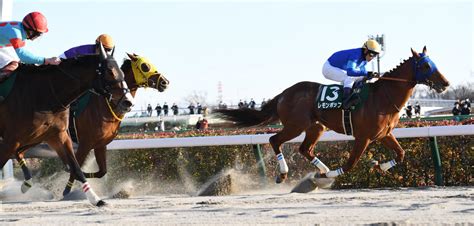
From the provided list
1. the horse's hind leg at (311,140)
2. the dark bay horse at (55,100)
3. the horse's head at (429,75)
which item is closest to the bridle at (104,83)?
the dark bay horse at (55,100)

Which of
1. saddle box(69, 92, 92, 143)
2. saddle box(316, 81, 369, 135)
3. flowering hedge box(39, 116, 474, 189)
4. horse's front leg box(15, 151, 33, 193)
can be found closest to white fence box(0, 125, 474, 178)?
flowering hedge box(39, 116, 474, 189)

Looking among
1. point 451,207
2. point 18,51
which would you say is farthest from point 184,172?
point 451,207

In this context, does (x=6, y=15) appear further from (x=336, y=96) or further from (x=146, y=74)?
(x=336, y=96)

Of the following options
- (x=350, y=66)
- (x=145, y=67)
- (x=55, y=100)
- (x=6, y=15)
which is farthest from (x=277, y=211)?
(x=6, y=15)

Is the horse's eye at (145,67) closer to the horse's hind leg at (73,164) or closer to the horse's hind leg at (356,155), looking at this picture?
the horse's hind leg at (73,164)

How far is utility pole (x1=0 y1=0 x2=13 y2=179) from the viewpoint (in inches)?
362

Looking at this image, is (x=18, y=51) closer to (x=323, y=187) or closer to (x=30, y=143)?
(x=30, y=143)

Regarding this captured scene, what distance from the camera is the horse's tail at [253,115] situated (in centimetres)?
886

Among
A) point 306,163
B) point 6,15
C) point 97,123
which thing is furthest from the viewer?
point 6,15

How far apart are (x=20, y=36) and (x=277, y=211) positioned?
268 cm

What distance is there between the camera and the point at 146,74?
25.3ft

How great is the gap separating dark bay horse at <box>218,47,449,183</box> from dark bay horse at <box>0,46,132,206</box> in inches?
104

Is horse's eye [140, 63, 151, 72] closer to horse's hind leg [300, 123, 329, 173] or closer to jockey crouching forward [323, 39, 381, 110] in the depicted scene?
horse's hind leg [300, 123, 329, 173]

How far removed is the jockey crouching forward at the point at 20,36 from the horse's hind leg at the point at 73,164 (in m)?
0.72
